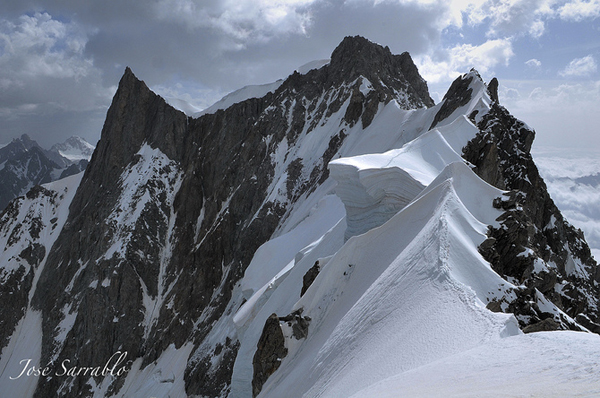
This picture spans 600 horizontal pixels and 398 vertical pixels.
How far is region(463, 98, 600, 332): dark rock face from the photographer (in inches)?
497

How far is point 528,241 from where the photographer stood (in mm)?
16328

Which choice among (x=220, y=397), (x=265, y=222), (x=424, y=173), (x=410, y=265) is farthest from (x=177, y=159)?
(x=410, y=265)

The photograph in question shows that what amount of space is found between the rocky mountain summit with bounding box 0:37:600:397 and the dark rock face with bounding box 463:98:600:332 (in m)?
0.12

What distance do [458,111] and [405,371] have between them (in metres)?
35.2

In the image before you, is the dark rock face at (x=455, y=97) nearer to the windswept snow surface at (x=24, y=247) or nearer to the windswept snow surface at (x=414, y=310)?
the windswept snow surface at (x=414, y=310)

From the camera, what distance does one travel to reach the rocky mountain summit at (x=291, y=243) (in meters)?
12.9

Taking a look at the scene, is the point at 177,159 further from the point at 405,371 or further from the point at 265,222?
the point at 405,371

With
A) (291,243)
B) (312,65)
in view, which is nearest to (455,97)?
(291,243)

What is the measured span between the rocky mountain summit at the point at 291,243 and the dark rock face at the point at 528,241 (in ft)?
0.38

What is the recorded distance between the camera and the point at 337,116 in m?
68.5

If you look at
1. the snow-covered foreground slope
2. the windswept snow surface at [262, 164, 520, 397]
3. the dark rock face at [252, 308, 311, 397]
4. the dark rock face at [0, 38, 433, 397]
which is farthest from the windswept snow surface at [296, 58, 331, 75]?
the snow-covered foreground slope

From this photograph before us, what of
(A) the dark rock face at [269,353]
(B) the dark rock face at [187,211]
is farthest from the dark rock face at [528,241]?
(B) the dark rock face at [187,211]

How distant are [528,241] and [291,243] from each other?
74.1ft
